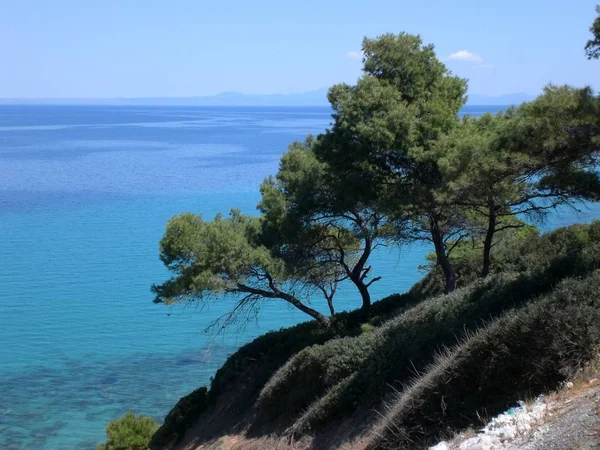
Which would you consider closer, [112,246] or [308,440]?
[308,440]

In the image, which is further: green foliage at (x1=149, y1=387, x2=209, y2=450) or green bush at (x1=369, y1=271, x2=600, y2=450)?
green foliage at (x1=149, y1=387, x2=209, y2=450)

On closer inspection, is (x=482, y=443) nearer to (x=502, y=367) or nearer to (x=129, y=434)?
(x=502, y=367)

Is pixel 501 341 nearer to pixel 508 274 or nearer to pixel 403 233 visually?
pixel 508 274

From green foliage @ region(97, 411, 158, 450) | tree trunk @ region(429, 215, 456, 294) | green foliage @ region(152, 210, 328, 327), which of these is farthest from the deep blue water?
green foliage @ region(152, 210, 328, 327)

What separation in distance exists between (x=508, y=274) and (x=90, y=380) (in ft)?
72.2

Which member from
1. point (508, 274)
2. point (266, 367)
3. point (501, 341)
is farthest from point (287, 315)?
point (501, 341)

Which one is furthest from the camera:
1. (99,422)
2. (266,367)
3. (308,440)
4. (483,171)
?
(99,422)

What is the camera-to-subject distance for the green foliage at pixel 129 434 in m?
21.8

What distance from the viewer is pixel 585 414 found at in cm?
703

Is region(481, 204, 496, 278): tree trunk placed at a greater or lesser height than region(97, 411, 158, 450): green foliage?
greater

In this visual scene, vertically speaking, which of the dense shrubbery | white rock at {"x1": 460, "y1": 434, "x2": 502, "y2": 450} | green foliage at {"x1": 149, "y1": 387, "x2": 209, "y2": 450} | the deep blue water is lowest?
the deep blue water

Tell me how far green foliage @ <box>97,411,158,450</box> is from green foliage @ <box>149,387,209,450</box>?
1042mm

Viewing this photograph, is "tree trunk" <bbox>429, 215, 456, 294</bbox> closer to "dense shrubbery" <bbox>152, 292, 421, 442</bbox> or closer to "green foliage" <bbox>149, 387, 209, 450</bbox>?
"dense shrubbery" <bbox>152, 292, 421, 442</bbox>

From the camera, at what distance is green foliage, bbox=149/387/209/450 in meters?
20.3
